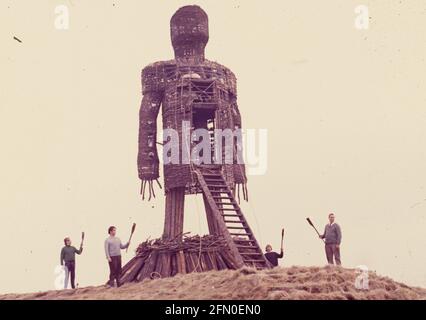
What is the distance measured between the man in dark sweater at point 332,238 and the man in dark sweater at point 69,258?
805 cm

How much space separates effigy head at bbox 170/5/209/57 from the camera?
83.7 ft

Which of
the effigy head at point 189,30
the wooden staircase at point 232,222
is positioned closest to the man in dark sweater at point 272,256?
the wooden staircase at point 232,222

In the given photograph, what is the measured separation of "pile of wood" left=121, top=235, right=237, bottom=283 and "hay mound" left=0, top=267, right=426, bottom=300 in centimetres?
585

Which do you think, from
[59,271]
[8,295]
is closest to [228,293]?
[59,271]

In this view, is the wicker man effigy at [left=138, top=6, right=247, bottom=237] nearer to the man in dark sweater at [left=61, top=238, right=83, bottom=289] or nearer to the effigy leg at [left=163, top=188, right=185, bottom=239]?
the effigy leg at [left=163, top=188, right=185, bottom=239]

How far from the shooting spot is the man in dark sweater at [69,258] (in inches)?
725

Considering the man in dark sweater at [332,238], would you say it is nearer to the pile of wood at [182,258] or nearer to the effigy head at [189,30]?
the pile of wood at [182,258]

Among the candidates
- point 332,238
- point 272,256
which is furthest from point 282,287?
point 272,256

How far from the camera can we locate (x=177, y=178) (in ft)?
78.3

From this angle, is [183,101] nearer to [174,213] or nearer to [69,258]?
[174,213]

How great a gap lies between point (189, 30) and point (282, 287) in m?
15.7

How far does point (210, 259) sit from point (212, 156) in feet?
15.4
